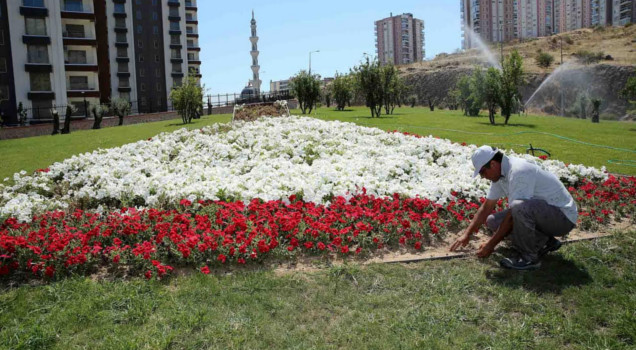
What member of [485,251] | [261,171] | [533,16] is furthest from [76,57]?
[533,16]

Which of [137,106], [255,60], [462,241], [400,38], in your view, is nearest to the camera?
[462,241]

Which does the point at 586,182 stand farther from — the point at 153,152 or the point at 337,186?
the point at 153,152

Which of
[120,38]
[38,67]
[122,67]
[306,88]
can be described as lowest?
[306,88]

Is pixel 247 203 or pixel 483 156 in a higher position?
pixel 483 156

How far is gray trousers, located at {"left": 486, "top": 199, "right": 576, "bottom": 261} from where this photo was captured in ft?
17.3

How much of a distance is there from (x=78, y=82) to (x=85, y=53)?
134 inches

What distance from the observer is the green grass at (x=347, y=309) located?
4.01m

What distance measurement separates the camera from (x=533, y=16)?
356ft

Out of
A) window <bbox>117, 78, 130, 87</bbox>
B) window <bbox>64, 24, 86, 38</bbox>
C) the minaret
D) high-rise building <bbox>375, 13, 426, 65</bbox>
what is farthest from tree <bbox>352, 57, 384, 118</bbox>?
high-rise building <bbox>375, 13, 426, 65</bbox>

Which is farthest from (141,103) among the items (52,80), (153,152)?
(153,152)

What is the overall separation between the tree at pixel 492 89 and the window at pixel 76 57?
4337 cm

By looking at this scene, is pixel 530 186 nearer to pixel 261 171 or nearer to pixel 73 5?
pixel 261 171

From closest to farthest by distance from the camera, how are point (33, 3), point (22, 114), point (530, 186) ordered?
1. point (530, 186)
2. point (22, 114)
3. point (33, 3)

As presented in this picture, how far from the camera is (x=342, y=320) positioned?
4.33 m
